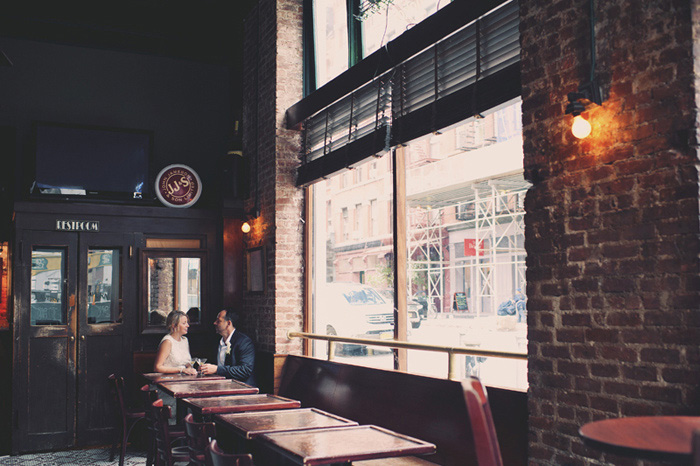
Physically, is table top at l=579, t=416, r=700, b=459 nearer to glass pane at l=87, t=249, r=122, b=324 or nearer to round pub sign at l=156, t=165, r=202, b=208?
glass pane at l=87, t=249, r=122, b=324

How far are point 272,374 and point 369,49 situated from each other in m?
3.07

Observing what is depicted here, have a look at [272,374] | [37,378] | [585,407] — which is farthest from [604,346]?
[37,378]

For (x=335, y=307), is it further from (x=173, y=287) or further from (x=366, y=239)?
(x=173, y=287)

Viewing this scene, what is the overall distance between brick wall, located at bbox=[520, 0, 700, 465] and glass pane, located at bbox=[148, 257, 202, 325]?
4.60m

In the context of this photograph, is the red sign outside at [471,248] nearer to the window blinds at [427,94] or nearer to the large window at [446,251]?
the large window at [446,251]

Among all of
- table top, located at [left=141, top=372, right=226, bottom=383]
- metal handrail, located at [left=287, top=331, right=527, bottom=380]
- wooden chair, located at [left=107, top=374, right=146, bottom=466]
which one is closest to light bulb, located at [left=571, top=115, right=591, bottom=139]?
metal handrail, located at [left=287, top=331, right=527, bottom=380]

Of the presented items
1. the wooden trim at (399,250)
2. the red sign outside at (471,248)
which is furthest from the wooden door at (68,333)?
the red sign outside at (471,248)

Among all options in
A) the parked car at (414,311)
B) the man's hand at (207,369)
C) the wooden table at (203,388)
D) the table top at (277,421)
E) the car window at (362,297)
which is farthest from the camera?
the man's hand at (207,369)

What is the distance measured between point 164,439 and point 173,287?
10.7ft

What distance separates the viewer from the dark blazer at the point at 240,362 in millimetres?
5809

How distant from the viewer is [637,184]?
8.85ft

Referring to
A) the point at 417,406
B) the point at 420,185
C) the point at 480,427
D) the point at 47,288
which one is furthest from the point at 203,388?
the point at 480,427

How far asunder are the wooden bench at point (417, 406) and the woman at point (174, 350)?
47.6 inches

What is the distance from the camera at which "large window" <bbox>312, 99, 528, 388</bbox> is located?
370cm
